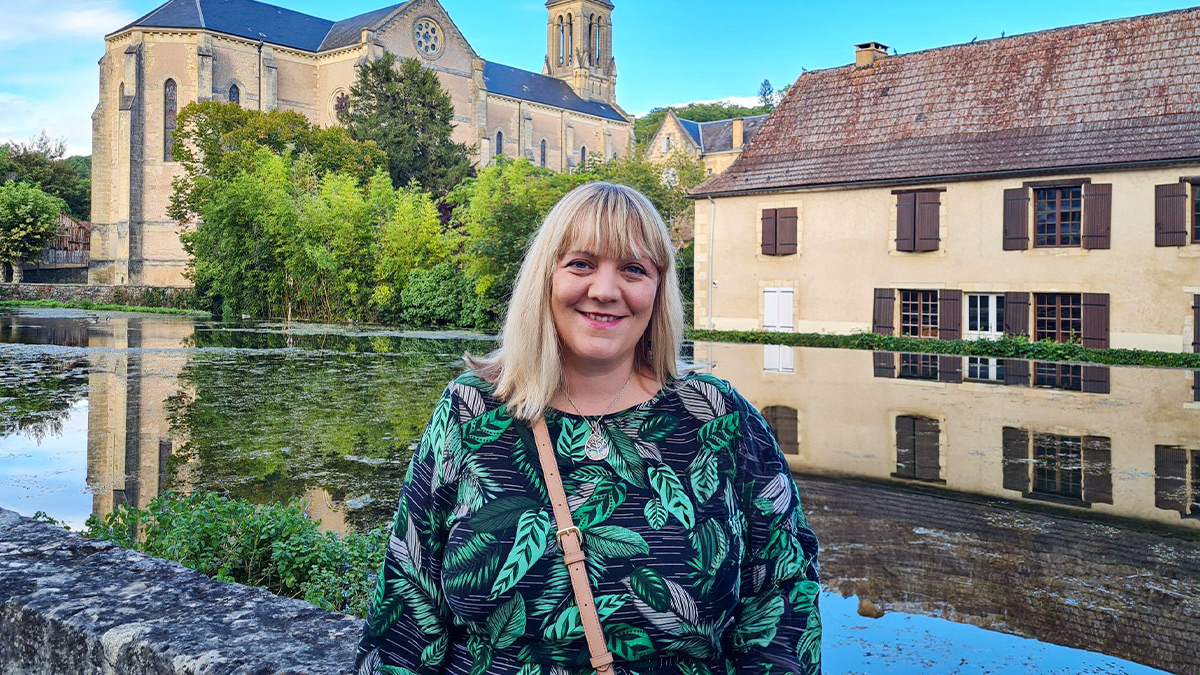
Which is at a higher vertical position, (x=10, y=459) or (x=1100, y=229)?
(x=1100, y=229)

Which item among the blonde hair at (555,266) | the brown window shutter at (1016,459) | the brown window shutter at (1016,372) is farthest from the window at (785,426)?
the blonde hair at (555,266)

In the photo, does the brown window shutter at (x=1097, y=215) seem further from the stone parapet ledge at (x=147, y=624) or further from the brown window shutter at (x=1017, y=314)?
the stone parapet ledge at (x=147, y=624)

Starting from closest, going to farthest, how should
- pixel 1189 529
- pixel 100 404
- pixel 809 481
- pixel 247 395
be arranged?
pixel 1189 529
pixel 809 481
pixel 100 404
pixel 247 395

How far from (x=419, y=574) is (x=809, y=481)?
6.10m

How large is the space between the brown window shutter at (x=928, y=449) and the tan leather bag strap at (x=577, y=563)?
6.55 meters

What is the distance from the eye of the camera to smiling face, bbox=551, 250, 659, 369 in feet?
6.70

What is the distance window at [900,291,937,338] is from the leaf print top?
22.0m

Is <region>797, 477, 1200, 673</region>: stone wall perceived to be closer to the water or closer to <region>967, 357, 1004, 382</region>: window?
the water

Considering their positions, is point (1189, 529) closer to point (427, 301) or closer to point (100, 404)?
point (100, 404)

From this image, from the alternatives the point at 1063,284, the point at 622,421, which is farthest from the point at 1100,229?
the point at 622,421

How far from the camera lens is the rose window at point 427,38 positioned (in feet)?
183

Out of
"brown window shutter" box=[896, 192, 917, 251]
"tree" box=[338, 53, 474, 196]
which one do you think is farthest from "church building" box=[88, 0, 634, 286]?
"brown window shutter" box=[896, 192, 917, 251]

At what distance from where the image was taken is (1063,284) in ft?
68.5

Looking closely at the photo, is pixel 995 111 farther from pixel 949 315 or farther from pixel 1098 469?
pixel 1098 469
